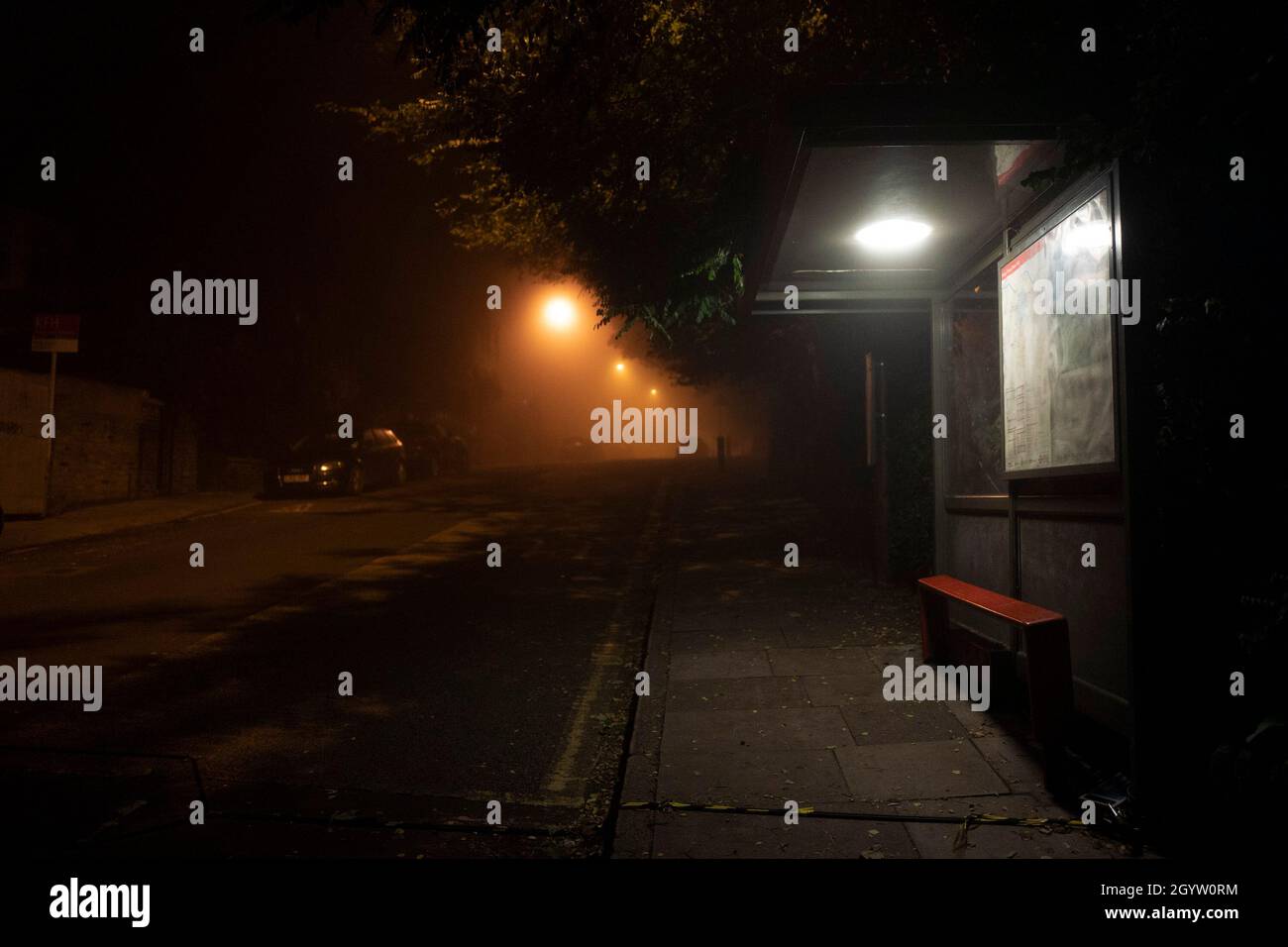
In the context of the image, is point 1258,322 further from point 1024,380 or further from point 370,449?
point 370,449

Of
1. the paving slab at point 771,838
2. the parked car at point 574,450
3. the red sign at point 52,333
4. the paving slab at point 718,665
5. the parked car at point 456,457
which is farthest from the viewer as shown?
the parked car at point 574,450

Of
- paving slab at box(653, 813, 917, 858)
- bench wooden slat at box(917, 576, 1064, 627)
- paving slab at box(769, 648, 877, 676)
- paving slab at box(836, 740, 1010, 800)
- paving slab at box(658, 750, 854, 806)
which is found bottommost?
paving slab at box(653, 813, 917, 858)

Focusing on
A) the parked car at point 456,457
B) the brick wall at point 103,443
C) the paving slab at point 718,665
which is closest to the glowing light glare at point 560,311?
the parked car at point 456,457

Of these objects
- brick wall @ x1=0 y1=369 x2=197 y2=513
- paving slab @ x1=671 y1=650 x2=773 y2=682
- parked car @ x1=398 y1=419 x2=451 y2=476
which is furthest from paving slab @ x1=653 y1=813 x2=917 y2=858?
parked car @ x1=398 y1=419 x2=451 y2=476

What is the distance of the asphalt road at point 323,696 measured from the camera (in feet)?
14.6

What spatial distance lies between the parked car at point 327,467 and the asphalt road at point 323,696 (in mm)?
7391

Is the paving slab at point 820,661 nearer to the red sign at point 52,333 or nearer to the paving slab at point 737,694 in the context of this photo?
the paving slab at point 737,694

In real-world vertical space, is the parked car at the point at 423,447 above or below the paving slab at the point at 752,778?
above

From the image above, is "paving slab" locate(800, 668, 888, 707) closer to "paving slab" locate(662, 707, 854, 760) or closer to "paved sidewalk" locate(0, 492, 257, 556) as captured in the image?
"paving slab" locate(662, 707, 854, 760)

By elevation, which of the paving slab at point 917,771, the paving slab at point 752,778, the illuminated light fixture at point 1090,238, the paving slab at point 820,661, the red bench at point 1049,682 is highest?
the illuminated light fixture at point 1090,238

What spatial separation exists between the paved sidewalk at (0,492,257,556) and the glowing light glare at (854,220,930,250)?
12962mm

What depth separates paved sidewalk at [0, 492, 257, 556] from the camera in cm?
1520

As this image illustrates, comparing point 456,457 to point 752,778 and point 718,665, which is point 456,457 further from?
point 752,778

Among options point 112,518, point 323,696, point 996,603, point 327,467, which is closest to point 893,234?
point 996,603
